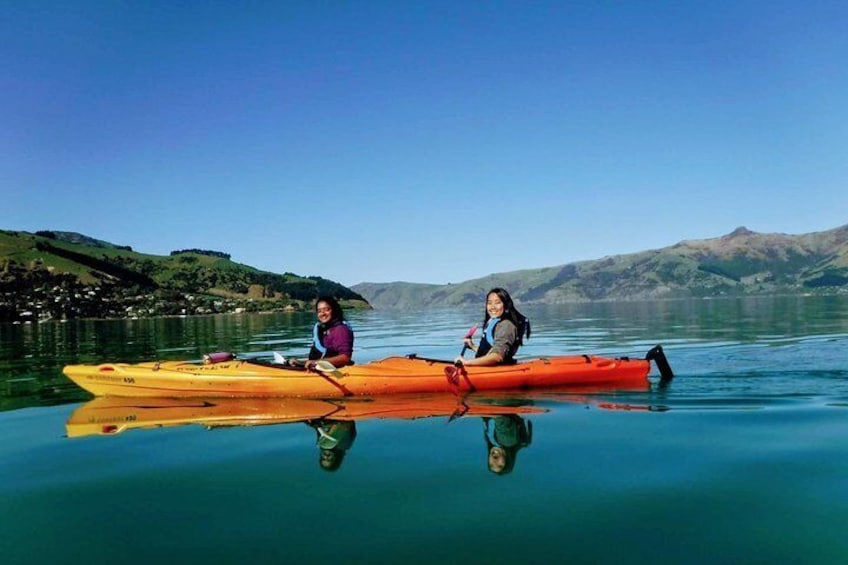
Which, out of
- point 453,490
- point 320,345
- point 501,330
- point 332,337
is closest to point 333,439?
point 453,490

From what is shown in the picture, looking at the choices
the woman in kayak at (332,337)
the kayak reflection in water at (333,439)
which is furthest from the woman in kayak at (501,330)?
the kayak reflection in water at (333,439)

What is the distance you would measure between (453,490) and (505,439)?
2.63m

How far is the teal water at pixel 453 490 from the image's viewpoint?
5355 mm

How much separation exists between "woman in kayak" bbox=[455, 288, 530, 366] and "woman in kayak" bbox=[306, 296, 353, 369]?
2.65 meters

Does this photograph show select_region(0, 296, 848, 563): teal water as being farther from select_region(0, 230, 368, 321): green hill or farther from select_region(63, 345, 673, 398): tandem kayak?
select_region(0, 230, 368, 321): green hill

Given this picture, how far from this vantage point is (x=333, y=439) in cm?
948

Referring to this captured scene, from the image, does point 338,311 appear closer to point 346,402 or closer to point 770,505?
point 346,402

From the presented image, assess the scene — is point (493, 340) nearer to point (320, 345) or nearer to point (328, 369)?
point (328, 369)

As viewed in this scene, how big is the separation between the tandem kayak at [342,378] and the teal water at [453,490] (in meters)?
2.08

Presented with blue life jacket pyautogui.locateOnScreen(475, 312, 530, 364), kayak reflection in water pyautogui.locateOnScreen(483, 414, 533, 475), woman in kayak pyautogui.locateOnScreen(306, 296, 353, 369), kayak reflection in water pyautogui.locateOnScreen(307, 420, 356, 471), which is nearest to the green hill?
woman in kayak pyautogui.locateOnScreen(306, 296, 353, 369)

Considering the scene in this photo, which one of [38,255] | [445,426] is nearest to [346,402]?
[445,426]

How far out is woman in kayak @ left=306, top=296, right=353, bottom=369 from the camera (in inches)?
558

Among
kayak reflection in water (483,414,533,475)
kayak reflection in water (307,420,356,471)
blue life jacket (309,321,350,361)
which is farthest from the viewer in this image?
blue life jacket (309,321,350,361)

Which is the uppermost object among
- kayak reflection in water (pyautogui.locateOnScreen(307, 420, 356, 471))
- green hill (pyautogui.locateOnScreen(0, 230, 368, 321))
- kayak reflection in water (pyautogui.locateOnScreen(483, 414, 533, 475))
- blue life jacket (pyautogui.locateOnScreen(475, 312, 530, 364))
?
green hill (pyautogui.locateOnScreen(0, 230, 368, 321))
